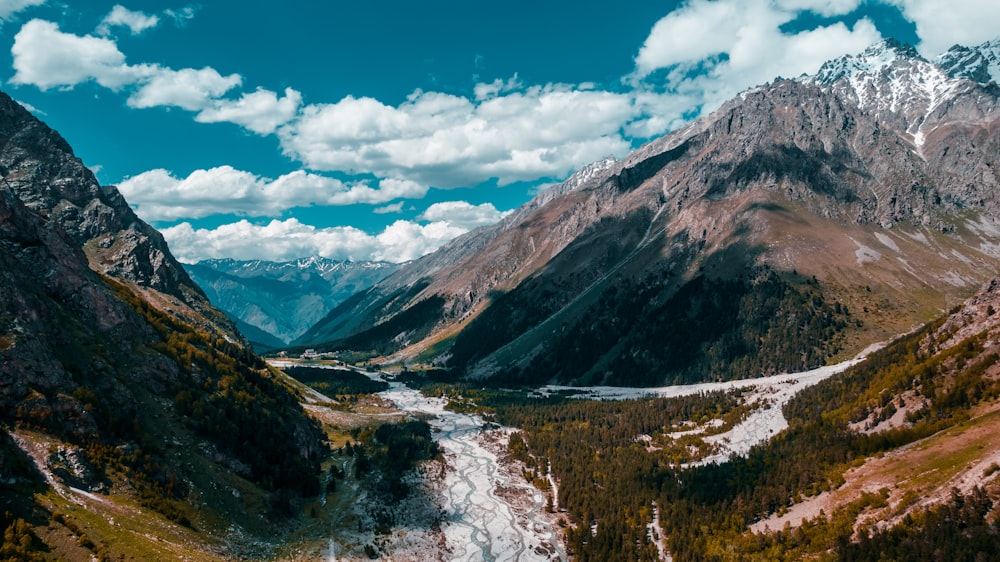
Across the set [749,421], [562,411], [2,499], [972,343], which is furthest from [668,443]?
[2,499]

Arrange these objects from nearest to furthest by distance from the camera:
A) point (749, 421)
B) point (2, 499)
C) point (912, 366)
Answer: point (2, 499), point (912, 366), point (749, 421)

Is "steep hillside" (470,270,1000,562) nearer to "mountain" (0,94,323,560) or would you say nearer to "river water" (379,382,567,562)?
"river water" (379,382,567,562)

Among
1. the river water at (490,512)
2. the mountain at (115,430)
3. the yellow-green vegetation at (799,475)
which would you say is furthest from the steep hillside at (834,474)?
the mountain at (115,430)

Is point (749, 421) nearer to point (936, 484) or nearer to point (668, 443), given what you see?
point (668, 443)

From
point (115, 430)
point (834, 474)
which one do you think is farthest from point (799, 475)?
point (115, 430)

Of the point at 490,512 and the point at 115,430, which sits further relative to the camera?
the point at 490,512

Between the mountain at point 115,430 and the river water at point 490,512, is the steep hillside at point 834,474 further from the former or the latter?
the mountain at point 115,430

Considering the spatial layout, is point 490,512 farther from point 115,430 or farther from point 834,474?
point 115,430

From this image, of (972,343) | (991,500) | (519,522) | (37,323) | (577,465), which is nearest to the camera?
(991,500)

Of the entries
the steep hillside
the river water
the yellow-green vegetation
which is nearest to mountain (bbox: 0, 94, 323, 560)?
the river water
